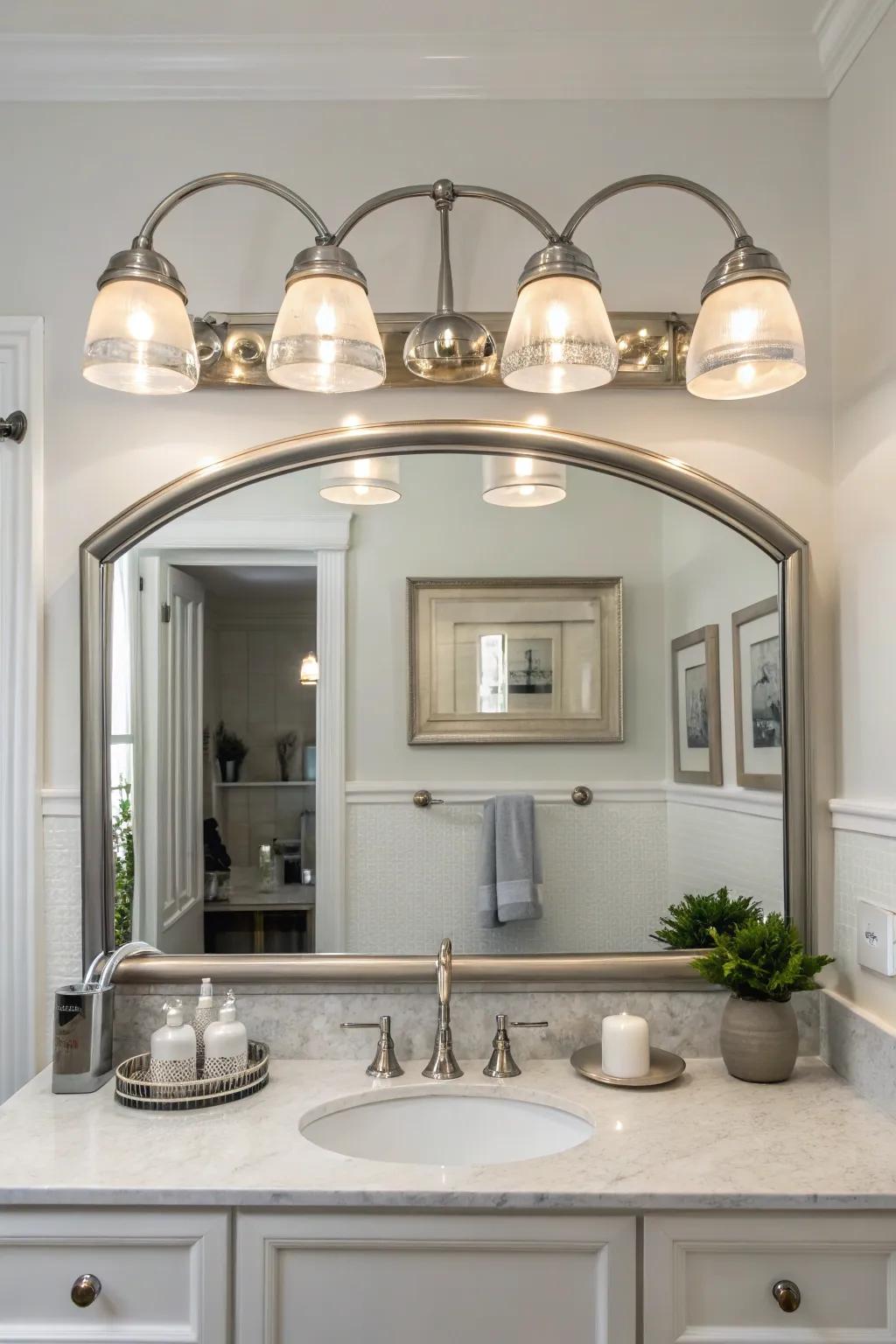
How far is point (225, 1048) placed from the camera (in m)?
1.54

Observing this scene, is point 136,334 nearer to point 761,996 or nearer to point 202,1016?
point 202,1016

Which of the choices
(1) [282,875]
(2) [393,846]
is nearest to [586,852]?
(2) [393,846]

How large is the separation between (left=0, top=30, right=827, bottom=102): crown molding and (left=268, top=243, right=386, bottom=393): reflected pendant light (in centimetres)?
49

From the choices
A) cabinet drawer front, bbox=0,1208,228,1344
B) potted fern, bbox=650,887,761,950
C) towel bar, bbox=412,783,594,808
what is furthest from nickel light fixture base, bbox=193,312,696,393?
cabinet drawer front, bbox=0,1208,228,1344

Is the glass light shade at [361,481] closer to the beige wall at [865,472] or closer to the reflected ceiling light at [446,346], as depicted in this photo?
the reflected ceiling light at [446,346]

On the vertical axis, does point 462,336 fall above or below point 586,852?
above

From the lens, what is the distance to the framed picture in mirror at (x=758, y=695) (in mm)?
1762

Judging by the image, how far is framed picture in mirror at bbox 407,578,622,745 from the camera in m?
1.75

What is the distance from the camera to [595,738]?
1752mm

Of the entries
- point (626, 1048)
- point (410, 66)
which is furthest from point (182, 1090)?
point (410, 66)

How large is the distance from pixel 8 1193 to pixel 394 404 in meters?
1.32

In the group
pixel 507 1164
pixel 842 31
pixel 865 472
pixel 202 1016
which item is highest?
pixel 842 31

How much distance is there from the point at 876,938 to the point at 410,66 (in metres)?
1.64

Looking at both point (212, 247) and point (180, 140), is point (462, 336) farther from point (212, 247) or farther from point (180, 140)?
point (180, 140)
